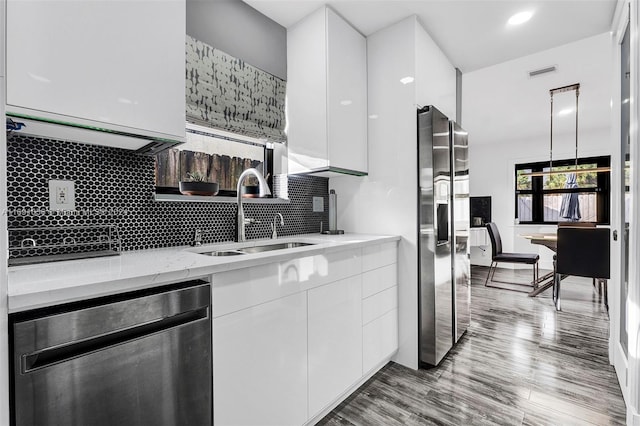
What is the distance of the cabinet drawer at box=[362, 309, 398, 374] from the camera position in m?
2.00

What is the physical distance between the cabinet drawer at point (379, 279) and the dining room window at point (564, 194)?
4578mm

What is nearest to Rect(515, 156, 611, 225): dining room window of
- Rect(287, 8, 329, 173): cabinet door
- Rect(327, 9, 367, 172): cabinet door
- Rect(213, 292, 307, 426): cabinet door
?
Rect(327, 9, 367, 172): cabinet door

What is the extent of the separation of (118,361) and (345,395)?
135cm

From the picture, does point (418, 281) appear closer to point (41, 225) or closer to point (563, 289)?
point (41, 225)

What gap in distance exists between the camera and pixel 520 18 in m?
2.26

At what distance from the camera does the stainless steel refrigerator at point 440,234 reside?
2.21 m

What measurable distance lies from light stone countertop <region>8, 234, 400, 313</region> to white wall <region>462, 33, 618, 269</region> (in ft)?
8.85

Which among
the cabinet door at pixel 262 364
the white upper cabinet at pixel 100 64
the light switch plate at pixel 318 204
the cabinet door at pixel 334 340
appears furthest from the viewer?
the light switch plate at pixel 318 204

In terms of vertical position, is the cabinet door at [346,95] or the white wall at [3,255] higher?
the cabinet door at [346,95]

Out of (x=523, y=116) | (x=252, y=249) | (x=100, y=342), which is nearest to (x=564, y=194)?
(x=523, y=116)

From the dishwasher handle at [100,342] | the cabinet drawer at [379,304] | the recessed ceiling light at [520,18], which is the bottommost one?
the cabinet drawer at [379,304]

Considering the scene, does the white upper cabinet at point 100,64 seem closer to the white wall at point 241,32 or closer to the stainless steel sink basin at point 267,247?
the white wall at point 241,32

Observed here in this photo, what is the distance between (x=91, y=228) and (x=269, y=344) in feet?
3.16

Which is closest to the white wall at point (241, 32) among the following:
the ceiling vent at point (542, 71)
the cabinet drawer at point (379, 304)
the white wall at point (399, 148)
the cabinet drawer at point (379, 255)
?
the white wall at point (399, 148)
